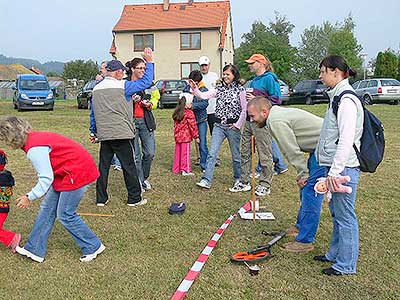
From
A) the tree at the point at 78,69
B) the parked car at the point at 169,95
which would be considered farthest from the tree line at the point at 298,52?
the parked car at the point at 169,95

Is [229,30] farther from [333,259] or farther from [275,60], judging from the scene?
[333,259]

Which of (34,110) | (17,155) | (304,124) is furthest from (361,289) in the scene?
(34,110)

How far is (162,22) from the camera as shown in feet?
146

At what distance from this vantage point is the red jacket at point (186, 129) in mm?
8523

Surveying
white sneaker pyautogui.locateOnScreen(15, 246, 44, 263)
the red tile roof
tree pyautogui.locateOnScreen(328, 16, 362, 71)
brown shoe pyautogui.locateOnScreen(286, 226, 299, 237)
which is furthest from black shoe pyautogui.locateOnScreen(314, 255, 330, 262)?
tree pyautogui.locateOnScreen(328, 16, 362, 71)

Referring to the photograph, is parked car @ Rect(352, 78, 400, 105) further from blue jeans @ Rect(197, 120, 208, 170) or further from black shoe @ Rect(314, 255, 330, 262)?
black shoe @ Rect(314, 255, 330, 262)

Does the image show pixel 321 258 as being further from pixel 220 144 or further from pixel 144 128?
pixel 144 128

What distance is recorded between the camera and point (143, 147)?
7.23 meters

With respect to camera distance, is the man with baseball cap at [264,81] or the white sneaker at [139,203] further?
the man with baseball cap at [264,81]

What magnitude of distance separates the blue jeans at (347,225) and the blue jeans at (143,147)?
3590 millimetres

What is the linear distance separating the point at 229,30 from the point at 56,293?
154 ft

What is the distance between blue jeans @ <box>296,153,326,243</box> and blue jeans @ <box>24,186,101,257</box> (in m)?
1.98

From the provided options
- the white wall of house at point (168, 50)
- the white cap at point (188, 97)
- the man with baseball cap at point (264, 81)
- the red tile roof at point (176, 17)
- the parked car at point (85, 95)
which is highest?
the red tile roof at point (176, 17)

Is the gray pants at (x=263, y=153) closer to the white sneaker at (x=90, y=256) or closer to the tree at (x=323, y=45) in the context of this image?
the white sneaker at (x=90, y=256)
